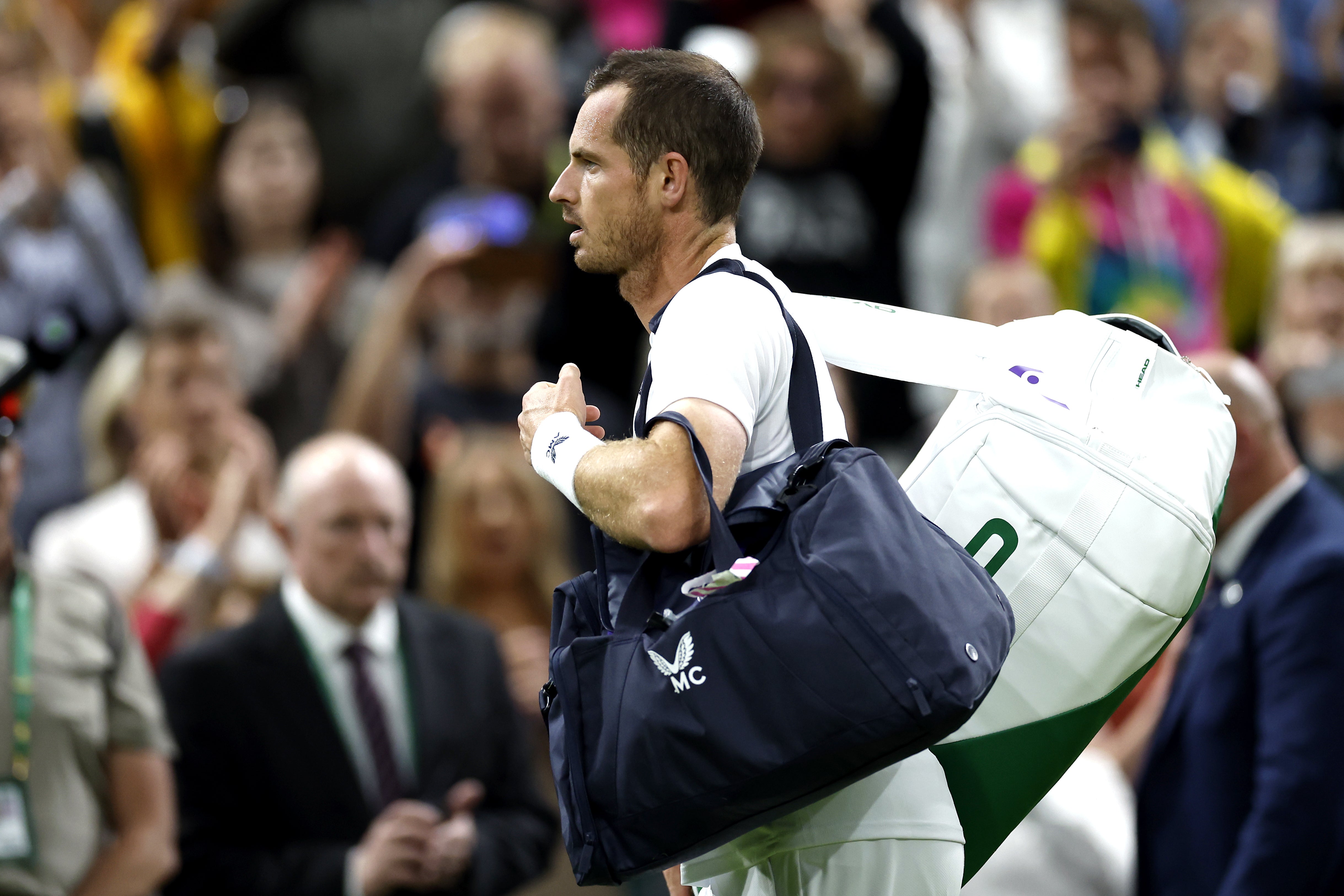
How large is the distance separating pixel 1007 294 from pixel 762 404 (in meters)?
4.32

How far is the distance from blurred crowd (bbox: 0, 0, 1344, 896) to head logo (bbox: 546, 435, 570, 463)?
2.35 m

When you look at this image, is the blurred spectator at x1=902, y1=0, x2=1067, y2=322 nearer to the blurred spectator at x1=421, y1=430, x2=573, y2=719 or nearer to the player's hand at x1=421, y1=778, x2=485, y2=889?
the blurred spectator at x1=421, y1=430, x2=573, y2=719

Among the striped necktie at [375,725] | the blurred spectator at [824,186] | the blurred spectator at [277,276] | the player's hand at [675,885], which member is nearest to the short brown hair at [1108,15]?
the blurred spectator at [824,186]

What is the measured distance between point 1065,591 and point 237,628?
2908 mm

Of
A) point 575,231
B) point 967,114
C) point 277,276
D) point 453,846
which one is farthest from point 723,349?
point 967,114

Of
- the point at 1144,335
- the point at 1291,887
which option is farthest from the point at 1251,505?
the point at 1144,335

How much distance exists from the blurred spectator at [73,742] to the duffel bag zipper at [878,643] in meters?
2.73

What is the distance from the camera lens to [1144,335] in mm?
3248

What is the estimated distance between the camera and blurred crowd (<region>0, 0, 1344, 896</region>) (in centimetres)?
493

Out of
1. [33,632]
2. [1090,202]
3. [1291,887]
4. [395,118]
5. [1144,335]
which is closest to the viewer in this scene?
[1144,335]

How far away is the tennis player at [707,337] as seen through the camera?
8.99ft

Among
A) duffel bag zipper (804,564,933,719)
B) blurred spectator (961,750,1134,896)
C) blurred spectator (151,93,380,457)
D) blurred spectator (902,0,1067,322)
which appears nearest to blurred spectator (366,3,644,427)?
blurred spectator (151,93,380,457)

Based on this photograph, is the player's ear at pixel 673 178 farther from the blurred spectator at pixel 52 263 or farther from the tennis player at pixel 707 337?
the blurred spectator at pixel 52 263

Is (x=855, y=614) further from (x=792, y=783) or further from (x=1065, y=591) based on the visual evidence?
(x=1065, y=591)
